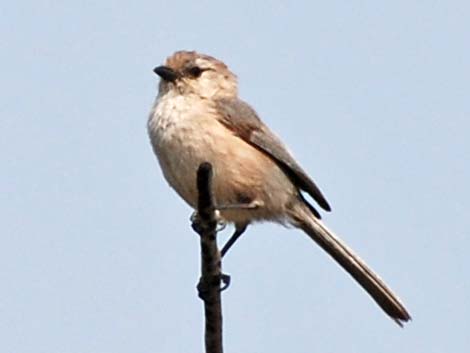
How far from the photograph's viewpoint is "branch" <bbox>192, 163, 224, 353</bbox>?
482 cm

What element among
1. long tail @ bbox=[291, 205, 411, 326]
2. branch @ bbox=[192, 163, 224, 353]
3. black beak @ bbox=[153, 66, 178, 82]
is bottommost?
branch @ bbox=[192, 163, 224, 353]

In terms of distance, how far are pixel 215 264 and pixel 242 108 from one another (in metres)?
2.53

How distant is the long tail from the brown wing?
158 millimetres

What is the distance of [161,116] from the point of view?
22.9ft

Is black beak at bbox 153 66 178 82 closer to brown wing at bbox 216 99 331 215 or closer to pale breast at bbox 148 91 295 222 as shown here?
pale breast at bbox 148 91 295 222

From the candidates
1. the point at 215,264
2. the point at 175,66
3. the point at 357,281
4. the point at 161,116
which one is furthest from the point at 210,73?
the point at 215,264

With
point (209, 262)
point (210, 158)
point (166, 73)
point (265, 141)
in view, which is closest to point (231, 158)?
point (210, 158)

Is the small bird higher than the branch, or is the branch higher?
the small bird

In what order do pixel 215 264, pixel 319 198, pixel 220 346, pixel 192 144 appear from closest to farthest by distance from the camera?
1. pixel 220 346
2. pixel 215 264
3. pixel 192 144
4. pixel 319 198

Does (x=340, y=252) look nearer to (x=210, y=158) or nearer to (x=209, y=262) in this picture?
(x=210, y=158)

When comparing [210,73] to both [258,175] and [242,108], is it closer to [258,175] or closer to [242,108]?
[242,108]

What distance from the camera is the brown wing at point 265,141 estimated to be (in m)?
7.28

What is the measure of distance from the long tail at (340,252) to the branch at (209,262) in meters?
2.30

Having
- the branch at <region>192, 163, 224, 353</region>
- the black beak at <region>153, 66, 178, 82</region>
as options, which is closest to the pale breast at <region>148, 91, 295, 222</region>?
the black beak at <region>153, 66, 178, 82</region>
